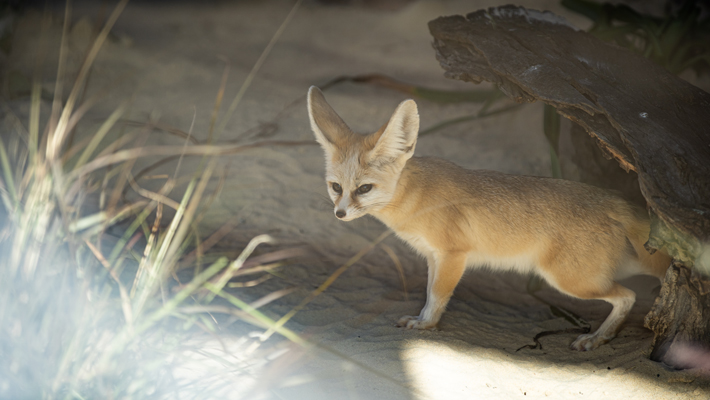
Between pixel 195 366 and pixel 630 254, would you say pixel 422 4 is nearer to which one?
pixel 630 254

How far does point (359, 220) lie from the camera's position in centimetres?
455

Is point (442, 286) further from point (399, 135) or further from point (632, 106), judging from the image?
point (632, 106)

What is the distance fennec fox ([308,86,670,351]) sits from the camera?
9.89 ft

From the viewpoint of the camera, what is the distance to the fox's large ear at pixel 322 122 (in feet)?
10.3

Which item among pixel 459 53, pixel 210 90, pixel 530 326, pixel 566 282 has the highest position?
pixel 459 53

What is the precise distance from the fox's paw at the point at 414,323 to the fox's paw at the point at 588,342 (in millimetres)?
857

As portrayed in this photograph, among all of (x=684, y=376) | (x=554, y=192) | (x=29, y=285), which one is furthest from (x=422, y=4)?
(x=29, y=285)

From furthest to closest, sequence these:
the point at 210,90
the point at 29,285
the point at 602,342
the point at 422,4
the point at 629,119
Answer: the point at 422,4, the point at 210,90, the point at 602,342, the point at 629,119, the point at 29,285

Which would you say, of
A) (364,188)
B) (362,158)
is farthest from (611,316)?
(362,158)

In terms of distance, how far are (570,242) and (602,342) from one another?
628 millimetres

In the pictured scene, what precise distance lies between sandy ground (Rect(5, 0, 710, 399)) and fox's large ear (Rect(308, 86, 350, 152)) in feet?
1.69

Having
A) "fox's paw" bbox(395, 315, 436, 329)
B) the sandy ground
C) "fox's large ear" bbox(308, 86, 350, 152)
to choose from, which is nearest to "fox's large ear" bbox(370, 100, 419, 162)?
"fox's large ear" bbox(308, 86, 350, 152)

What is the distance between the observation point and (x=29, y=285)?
5.99 ft

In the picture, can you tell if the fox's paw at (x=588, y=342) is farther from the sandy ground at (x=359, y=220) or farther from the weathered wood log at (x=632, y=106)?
the weathered wood log at (x=632, y=106)
